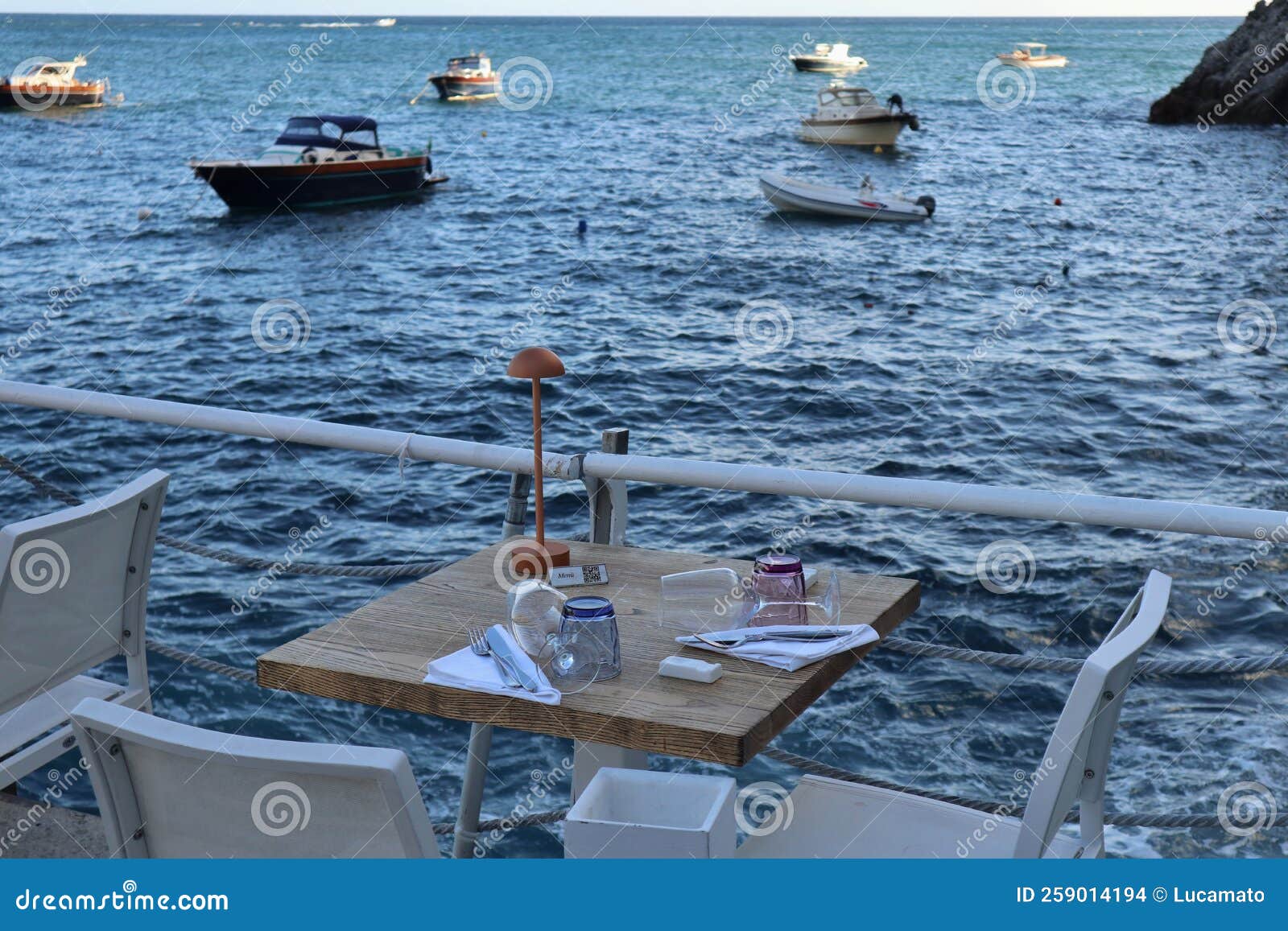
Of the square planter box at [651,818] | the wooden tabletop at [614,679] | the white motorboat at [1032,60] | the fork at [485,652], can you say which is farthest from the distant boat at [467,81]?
the square planter box at [651,818]

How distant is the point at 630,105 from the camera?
5453 centimetres

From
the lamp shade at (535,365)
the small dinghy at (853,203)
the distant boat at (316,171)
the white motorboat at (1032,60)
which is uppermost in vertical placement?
the white motorboat at (1032,60)

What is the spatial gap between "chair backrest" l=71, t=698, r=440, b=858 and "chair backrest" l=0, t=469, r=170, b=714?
0.93 meters

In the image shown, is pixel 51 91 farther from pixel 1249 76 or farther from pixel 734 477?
pixel 734 477

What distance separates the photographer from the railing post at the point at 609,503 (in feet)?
9.71

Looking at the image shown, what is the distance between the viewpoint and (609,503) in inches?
117

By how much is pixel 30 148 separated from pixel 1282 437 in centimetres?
3917

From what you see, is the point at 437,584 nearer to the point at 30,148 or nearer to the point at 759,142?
the point at 759,142

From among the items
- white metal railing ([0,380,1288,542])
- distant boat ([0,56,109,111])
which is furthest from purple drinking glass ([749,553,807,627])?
distant boat ([0,56,109,111])

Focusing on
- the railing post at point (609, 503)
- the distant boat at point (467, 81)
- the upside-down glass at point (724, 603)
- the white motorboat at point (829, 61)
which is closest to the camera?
the upside-down glass at point (724, 603)

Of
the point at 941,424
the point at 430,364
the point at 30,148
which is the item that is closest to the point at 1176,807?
the point at 941,424

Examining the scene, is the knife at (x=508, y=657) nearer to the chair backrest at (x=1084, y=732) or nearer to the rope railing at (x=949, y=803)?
the rope railing at (x=949, y=803)

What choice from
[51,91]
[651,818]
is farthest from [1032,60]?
[651,818]

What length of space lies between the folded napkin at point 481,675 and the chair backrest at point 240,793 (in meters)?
0.60
